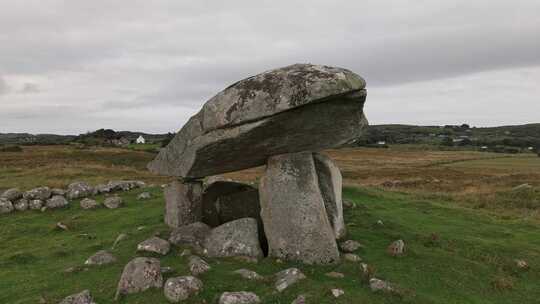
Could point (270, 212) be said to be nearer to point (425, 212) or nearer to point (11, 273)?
point (11, 273)

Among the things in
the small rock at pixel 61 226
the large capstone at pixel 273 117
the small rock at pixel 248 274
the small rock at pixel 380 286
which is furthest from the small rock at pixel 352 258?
the small rock at pixel 61 226

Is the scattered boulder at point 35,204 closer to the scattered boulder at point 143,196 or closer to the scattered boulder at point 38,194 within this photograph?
the scattered boulder at point 38,194

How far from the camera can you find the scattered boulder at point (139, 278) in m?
11.1

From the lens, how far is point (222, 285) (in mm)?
11453

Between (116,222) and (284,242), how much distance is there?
10045mm

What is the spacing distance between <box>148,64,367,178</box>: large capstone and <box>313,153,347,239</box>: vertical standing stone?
1811mm

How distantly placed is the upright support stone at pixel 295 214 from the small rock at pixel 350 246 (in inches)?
41.7

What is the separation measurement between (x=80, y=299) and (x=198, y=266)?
303 centimetres

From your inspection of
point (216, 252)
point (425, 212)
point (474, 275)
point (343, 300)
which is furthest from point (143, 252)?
point (425, 212)

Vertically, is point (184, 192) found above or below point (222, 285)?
above

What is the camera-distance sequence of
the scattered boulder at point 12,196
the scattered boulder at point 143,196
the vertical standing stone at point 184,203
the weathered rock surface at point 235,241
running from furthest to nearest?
1. the scattered boulder at point 143,196
2. the scattered boulder at point 12,196
3. the vertical standing stone at point 184,203
4. the weathered rock surface at point 235,241

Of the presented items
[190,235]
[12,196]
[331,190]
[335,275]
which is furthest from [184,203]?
[12,196]

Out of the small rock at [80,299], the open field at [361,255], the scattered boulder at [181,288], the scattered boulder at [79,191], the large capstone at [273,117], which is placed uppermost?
the large capstone at [273,117]

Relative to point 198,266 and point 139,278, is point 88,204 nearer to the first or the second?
point 198,266
